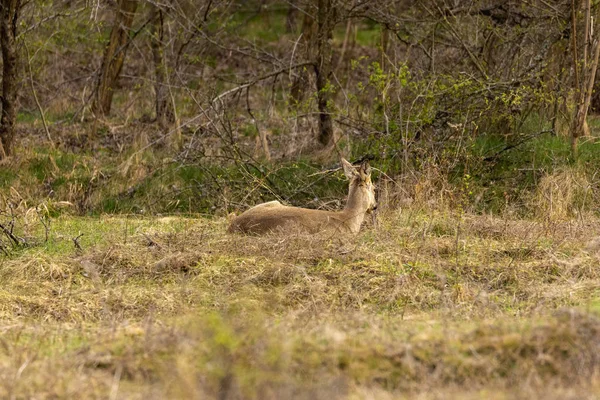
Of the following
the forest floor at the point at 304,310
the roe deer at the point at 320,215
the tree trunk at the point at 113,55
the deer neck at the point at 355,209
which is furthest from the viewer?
the tree trunk at the point at 113,55

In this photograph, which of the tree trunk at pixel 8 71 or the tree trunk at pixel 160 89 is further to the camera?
the tree trunk at pixel 160 89

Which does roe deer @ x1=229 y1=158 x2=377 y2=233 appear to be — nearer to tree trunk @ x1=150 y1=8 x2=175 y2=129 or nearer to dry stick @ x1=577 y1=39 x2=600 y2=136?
dry stick @ x1=577 y1=39 x2=600 y2=136

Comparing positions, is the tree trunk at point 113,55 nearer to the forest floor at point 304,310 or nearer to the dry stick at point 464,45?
the dry stick at point 464,45

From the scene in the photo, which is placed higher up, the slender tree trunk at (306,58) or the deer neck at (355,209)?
the slender tree trunk at (306,58)

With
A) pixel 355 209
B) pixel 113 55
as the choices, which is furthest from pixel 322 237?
pixel 113 55

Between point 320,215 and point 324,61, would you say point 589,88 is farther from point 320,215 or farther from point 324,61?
point 320,215

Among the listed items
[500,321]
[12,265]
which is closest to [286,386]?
[500,321]

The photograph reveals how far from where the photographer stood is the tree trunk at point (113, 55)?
18.8 metres

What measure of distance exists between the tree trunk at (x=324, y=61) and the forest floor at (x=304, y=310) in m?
4.37

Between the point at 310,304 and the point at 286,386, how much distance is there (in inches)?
119

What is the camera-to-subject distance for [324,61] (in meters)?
16.5

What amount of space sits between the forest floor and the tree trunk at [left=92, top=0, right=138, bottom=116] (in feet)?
20.9

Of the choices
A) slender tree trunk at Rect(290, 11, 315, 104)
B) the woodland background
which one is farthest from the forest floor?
slender tree trunk at Rect(290, 11, 315, 104)

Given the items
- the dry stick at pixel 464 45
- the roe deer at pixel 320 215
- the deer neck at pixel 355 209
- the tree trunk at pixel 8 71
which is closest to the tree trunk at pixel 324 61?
the dry stick at pixel 464 45
